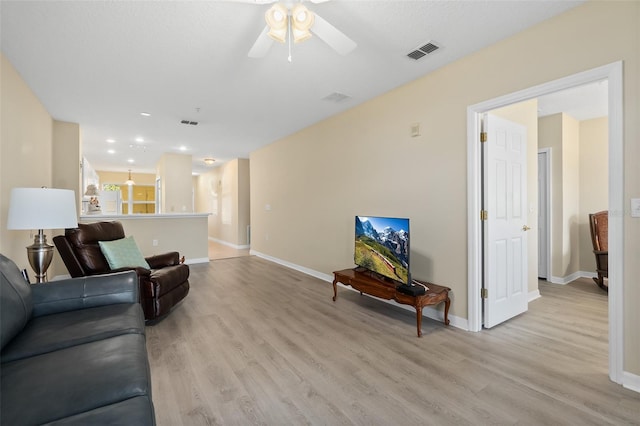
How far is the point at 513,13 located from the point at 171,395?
11.4 ft

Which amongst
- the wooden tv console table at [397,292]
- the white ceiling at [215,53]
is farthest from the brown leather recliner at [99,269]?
the wooden tv console table at [397,292]

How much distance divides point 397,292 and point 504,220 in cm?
129

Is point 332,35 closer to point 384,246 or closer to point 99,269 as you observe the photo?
point 384,246

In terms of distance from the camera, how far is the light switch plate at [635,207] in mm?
1806

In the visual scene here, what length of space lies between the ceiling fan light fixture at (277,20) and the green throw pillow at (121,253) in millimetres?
2690

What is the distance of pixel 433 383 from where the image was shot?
6.33ft

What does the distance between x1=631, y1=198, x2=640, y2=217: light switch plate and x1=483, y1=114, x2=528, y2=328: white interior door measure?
3.21ft

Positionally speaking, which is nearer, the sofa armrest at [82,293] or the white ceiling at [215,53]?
the sofa armrest at [82,293]

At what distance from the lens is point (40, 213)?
2.29 meters

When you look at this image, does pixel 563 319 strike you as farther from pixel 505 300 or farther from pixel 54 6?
pixel 54 6

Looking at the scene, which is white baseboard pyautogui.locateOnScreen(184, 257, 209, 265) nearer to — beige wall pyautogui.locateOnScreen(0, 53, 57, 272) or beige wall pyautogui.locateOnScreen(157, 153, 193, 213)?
beige wall pyautogui.locateOnScreen(157, 153, 193, 213)

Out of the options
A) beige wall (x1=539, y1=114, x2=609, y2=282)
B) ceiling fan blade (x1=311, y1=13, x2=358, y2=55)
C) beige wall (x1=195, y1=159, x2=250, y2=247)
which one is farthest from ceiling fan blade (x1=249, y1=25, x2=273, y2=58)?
beige wall (x1=195, y1=159, x2=250, y2=247)

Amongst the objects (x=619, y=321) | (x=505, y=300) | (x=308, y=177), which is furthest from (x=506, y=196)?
(x=308, y=177)

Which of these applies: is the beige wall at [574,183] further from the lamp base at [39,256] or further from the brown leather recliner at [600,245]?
the lamp base at [39,256]
